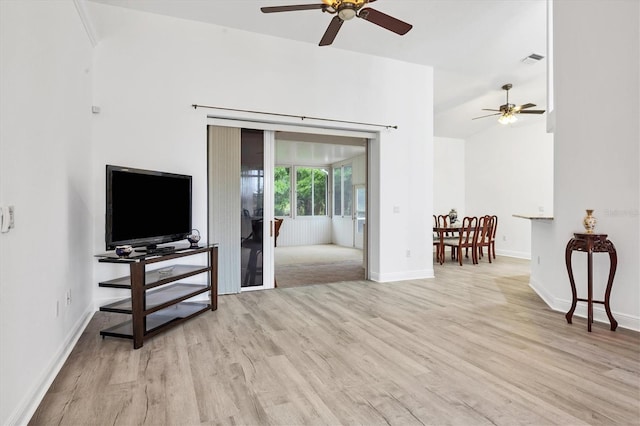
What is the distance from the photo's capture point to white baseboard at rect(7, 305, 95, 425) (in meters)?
1.76

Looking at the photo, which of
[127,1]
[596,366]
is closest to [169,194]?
[127,1]

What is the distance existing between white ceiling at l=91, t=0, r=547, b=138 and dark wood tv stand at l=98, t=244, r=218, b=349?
2.81 metres

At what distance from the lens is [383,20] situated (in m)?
→ 3.06

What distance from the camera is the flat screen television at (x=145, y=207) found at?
2.91m

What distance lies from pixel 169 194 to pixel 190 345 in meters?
1.58

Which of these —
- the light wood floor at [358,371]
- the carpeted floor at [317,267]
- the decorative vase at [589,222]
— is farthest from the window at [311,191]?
the decorative vase at [589,222]

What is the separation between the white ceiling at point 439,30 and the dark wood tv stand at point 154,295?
2.81 m

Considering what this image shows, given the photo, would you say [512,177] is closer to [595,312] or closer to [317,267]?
[317,267]

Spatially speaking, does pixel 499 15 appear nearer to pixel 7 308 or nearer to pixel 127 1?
pixel 127 1

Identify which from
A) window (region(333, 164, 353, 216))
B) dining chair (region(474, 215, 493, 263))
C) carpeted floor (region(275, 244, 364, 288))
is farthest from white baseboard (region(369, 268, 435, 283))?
window (region(333, 164, 353, 216))

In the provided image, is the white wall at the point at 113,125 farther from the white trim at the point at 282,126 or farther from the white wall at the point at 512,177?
the white wall at the point at 512,177

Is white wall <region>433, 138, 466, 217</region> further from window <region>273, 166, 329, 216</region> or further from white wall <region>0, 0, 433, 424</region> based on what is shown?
white wall <region>0, 0, 433, 424</region>

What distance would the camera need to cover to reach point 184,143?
4168mm

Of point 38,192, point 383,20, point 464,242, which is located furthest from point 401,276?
point 38,192
